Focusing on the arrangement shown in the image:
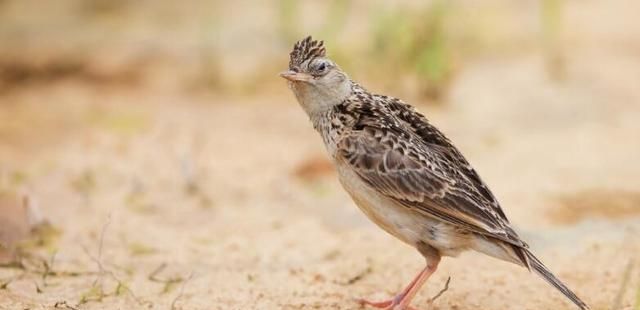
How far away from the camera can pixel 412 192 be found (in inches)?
205

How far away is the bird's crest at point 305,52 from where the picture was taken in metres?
5.55

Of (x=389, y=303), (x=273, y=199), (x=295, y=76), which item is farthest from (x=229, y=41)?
(x=389, y=303)

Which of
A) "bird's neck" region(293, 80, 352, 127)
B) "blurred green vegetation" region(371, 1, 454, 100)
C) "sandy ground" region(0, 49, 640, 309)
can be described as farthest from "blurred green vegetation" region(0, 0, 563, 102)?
"bird's neck" region(293, 80, 352, 127)

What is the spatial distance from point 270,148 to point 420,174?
3.80m

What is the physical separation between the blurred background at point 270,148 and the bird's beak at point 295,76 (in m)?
1.24

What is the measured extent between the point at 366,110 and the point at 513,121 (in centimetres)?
413

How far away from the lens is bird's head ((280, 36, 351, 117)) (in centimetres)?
552

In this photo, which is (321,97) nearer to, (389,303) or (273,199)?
(389,303)

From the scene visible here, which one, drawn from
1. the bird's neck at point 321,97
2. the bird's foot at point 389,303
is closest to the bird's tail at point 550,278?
the bird's foot at point 389,303

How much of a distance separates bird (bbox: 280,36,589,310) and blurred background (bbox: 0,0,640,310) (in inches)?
19.6

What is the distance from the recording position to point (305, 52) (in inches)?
219

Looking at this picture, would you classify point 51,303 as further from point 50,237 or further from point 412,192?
point 412,192

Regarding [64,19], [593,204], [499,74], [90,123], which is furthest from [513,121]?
[64,19]

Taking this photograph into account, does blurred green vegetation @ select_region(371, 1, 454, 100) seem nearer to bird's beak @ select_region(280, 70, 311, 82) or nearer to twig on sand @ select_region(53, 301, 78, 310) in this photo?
bird's beak @ select_region(280, 70, 311, 82)
